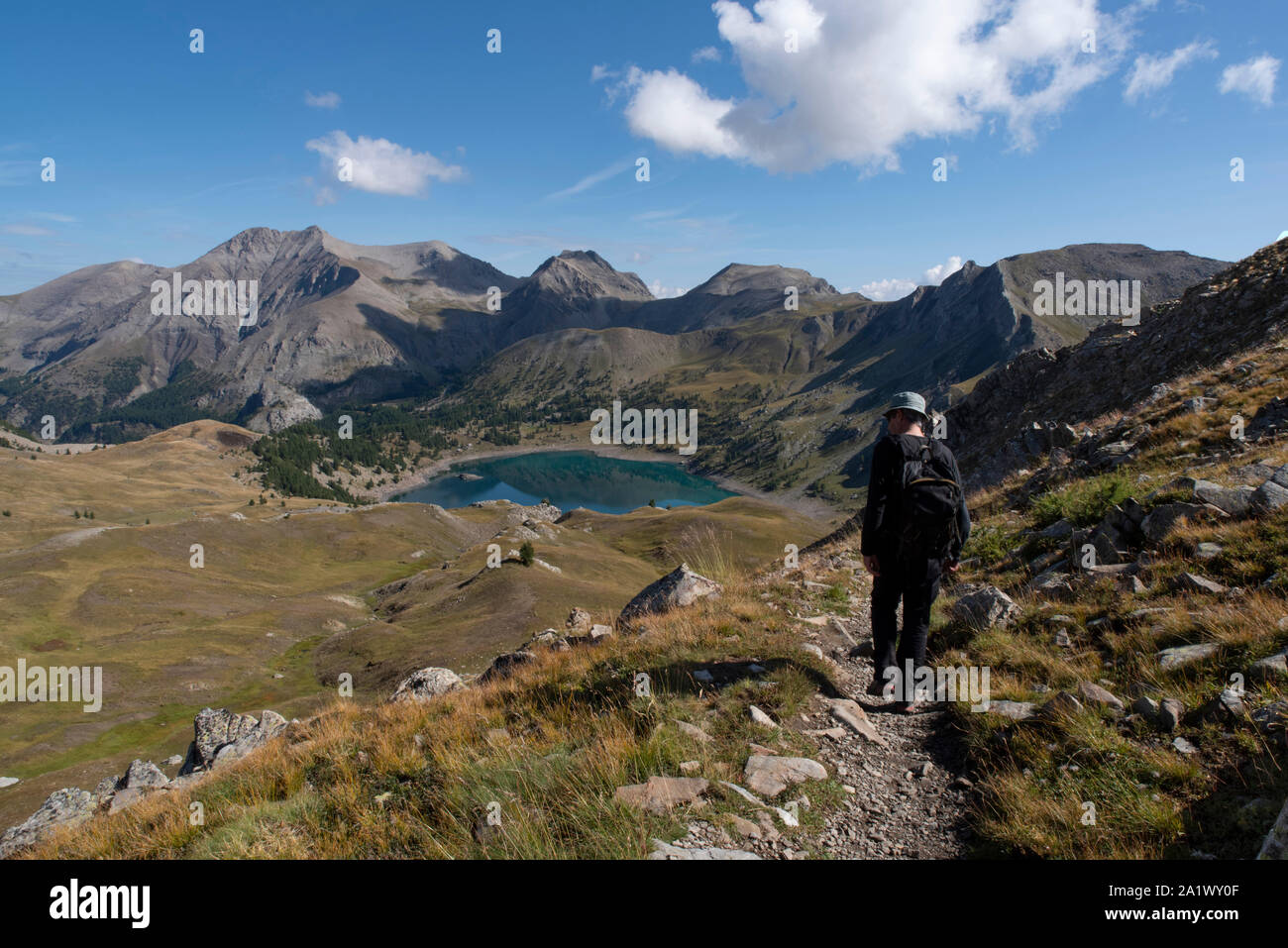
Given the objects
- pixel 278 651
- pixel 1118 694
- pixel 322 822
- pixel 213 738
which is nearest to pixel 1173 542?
pixel 1118 694

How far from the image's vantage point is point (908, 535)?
8.25m

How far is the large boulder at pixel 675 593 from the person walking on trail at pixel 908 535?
665 centimetres

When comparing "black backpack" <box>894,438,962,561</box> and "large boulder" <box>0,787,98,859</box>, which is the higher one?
"black backpack" <box>894,438,962,561</box>

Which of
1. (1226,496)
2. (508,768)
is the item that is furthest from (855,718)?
(1226,496)

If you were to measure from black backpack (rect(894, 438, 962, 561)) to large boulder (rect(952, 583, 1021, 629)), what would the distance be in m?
2.59

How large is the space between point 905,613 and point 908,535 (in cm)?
133

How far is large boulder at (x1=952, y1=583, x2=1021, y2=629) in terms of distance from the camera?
9.91 metres

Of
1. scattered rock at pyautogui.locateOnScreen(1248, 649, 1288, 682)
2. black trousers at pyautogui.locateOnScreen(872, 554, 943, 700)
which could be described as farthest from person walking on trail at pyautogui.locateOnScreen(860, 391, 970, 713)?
scattered rock at pyautogui.locateOnScreen(1248, 649, 1288, 682)

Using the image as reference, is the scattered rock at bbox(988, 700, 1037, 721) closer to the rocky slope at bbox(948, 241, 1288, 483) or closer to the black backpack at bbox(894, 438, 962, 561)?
the black backpack at bbox(894, 438, 962, 561)

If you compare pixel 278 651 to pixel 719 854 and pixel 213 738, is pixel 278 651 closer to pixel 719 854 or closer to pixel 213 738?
pixel 213 738

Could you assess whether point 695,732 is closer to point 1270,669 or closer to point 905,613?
point 905,613

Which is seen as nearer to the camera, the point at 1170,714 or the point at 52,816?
the point at 1170,714
